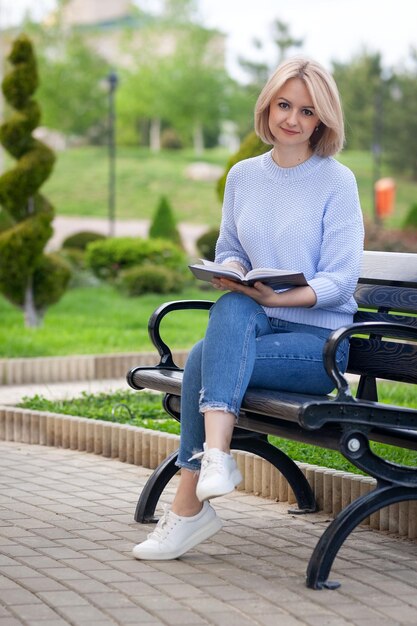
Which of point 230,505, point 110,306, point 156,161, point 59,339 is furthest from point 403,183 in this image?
point 230,505

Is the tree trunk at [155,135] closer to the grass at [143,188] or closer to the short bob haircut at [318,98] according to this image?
the grass at [143,188]

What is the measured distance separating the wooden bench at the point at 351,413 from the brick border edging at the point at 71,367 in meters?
3.83

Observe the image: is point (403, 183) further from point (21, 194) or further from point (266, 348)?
point (266, 348)

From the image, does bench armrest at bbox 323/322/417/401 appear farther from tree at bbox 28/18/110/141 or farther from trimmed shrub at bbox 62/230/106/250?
tree at bbox 28/18/110/141

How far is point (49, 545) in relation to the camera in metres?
4.29

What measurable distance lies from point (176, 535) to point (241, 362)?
63 cm

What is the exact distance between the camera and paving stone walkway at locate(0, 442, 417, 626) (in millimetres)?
3473

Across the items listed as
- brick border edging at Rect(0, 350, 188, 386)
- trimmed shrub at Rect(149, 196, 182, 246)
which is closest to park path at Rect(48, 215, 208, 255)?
trimmed shrub at Rect(149, 196, 182, 246)

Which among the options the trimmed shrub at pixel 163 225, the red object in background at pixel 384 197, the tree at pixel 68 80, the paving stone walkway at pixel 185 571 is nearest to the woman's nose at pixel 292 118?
the paving stone walkway at pixel 185 571

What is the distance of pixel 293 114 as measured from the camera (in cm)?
426

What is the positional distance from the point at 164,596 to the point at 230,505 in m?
1.37

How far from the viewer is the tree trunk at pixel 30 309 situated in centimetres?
1191

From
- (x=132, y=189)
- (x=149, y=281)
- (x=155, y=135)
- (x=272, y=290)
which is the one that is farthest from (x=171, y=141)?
(x=272, y=290)

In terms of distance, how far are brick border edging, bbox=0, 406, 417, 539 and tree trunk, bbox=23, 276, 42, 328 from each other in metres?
5.13
